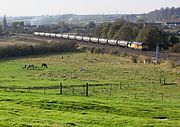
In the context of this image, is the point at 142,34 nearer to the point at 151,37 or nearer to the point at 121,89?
the point at 151,37

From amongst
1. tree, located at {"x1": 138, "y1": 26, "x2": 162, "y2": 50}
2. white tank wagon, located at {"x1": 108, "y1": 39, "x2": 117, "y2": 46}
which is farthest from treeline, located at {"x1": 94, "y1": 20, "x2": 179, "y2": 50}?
white tank wagon, located at {"x1": 108, "y1": 39, "x2": 117, "y2": 46}

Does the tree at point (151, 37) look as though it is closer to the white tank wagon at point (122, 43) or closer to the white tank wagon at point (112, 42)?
the white tank wagon at point (122, 43)

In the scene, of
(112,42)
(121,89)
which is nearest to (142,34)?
(112,42)

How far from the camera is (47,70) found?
6562 cm

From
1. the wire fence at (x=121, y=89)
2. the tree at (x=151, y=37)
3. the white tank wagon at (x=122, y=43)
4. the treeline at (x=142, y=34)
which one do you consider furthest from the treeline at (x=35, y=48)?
the wire fence at (x=121, y=89)

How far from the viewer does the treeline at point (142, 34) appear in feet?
335

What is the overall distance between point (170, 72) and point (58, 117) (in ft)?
144

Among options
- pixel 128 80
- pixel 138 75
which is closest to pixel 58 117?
pixel 128 80

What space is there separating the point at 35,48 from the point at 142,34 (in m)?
29.4

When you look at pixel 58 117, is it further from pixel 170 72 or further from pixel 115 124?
pixel 170 72

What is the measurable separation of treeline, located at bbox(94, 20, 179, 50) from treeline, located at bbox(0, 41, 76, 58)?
1689cm

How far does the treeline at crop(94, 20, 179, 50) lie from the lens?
102 metres

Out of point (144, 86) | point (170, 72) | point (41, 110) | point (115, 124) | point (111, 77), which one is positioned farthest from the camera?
point (170, 72)

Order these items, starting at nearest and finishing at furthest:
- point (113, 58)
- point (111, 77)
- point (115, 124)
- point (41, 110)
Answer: point (115, 124), point (41, 110), point (111, 77), point (113, 58)
